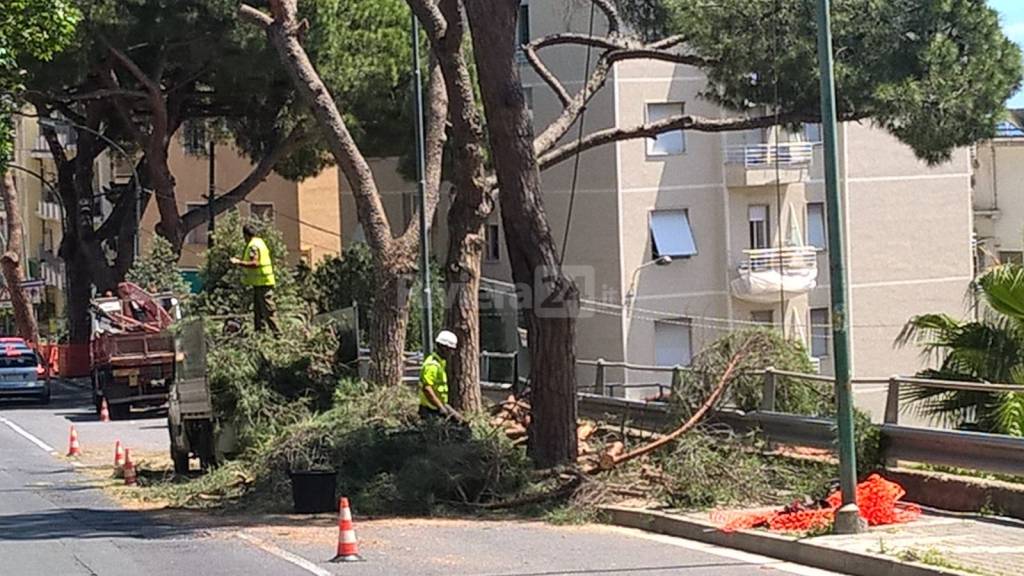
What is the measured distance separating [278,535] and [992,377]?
7061mm

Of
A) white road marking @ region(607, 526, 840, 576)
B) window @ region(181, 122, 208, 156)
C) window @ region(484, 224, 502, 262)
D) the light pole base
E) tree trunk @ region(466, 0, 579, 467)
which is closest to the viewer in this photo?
white road marking @ region(607, 526, 840, 576)

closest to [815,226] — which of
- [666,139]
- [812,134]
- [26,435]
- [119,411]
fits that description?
[812,134]

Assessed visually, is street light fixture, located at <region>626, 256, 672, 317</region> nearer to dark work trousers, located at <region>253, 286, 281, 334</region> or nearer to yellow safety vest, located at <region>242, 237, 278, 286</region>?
dark work trousers, located at <region>253, 286, 281, 334</region>

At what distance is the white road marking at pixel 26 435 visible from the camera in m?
28.2

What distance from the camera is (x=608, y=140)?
22.7m

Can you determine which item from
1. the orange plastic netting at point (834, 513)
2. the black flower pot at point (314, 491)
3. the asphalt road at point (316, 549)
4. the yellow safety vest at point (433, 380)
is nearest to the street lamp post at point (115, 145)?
the asphalt road at point (316, 549)

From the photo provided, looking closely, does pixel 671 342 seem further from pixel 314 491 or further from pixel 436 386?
pixel 314 491

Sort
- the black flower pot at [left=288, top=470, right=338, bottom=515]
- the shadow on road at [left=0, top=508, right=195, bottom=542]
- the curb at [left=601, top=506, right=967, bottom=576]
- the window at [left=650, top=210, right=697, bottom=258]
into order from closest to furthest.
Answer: the curb at [left=601, top=506, right=967, bottom=576], the shadow on road at [left=0, top=508, right=195, bottom=542], the black flower pot at [left=288, top=470, right=338, bottom=515], the window at [left=650, top=210, right=697, bottom=258]

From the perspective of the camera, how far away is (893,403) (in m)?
→ 14.5

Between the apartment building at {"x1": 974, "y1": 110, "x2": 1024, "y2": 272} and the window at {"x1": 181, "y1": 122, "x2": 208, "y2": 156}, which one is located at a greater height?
the window at {"x1": 181, "y1": 122, "x2": 208, "y2": 156}

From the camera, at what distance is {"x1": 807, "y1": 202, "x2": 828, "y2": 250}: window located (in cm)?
4478

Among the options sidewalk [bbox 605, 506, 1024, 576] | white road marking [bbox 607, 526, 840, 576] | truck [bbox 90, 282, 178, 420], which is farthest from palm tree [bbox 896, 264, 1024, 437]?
truck [bbox 90, 282, 178, 420]

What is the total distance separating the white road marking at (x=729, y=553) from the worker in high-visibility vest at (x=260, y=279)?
8738 millimetres

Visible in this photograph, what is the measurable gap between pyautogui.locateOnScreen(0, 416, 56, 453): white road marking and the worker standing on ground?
35.6 feet
